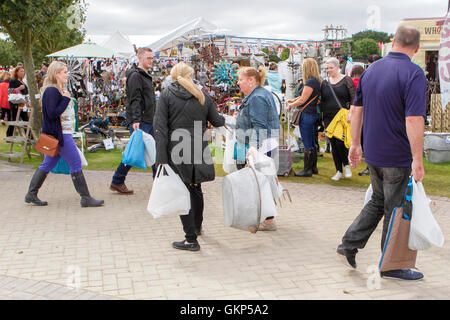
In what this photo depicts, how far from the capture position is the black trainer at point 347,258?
421 cm

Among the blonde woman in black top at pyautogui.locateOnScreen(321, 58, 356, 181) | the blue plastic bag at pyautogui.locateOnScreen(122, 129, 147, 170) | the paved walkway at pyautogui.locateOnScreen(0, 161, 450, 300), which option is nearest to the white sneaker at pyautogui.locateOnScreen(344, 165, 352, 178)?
the blonde woman in black top at pyautogui.locateOnScreen(321, 58, 356, 181)

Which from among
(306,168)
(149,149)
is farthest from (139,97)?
(306,168)

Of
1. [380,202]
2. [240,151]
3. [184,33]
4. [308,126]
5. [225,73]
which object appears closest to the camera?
[380,202]

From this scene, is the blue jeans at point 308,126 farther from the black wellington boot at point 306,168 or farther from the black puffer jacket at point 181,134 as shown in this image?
the black puffer jacket at point 181,134

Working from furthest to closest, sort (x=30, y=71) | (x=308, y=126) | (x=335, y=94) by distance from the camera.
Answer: (x=30, y=71) < (x=308, y=126) < (x=335, y=94)

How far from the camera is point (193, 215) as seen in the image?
190 inches

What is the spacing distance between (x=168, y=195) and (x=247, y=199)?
0.74 meters

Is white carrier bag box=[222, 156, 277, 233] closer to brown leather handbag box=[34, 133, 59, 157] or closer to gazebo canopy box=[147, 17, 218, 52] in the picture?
brown leather handbag box=[34, 133, 59, 157]

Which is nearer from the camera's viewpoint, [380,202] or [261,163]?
[380,202]

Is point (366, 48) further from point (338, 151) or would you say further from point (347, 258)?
point (347, 258)

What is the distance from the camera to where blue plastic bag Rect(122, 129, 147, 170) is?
6.65 metres

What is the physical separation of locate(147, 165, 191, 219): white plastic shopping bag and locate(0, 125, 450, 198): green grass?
3.96 m
